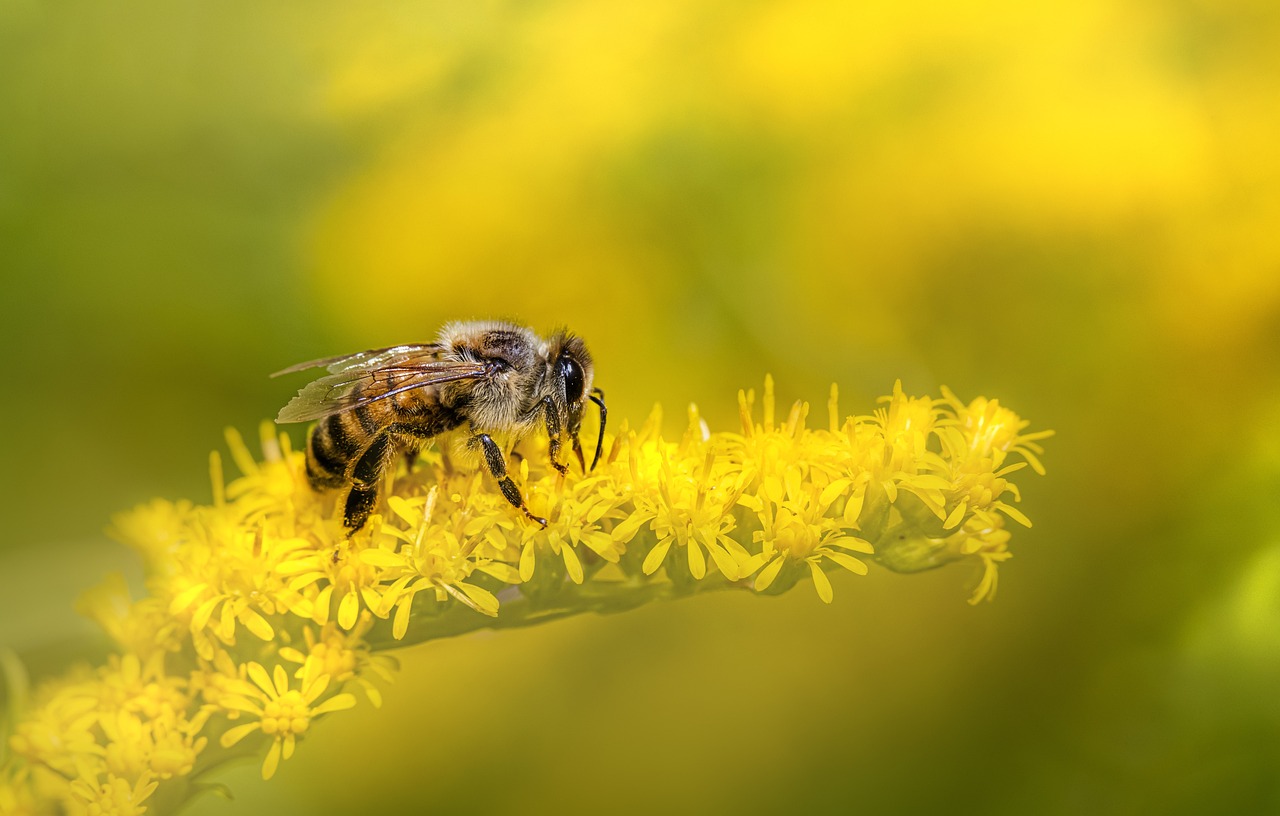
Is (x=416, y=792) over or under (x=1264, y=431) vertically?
under

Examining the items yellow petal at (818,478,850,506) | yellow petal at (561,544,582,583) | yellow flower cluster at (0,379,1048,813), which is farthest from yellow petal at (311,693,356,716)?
yellow petal at (818,478,850,506)

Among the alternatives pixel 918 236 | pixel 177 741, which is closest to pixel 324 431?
pixel 177 741

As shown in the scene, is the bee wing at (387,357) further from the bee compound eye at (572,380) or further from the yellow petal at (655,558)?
Result: the yellow petal at (655,558)

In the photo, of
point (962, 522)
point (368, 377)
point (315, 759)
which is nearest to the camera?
point (962, 522)

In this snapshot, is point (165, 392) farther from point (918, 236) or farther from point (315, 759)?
point (918, 236)

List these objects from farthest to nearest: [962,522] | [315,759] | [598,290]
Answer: [598,290], [315,759], [962,522]

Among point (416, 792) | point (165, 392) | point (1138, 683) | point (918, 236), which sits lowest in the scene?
point (416, 792)
